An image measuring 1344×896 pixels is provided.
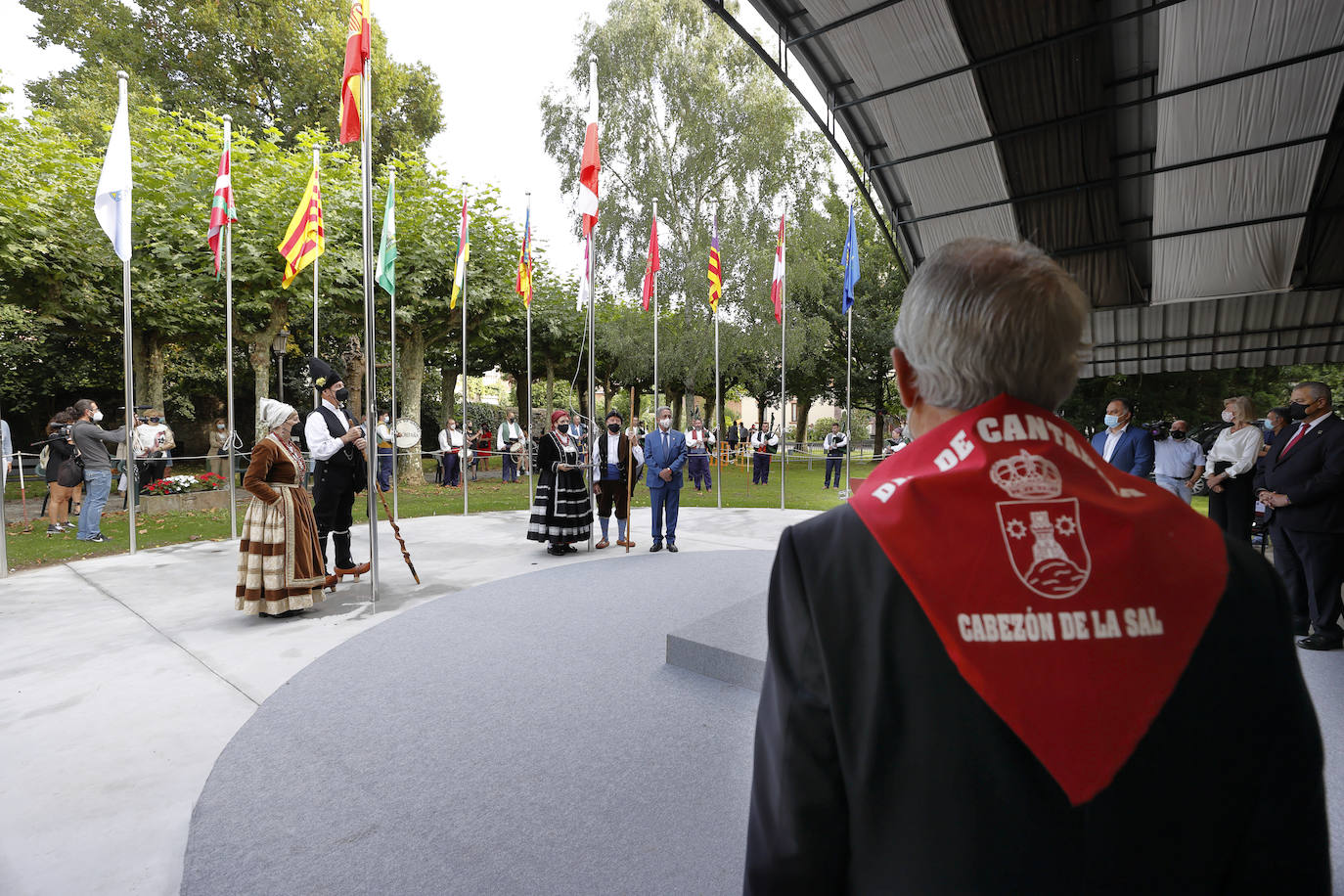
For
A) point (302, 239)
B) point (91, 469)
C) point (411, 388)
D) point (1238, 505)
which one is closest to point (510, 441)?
point (411, 388)

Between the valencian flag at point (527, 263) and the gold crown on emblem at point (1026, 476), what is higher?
the valencian flag at point (527, 263)

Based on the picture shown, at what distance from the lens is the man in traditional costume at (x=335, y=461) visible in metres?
6.20

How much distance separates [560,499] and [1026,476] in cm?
797

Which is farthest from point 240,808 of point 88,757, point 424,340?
point 424,340

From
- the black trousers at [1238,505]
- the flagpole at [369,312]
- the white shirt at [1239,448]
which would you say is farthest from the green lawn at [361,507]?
the flagpole at [369,312]

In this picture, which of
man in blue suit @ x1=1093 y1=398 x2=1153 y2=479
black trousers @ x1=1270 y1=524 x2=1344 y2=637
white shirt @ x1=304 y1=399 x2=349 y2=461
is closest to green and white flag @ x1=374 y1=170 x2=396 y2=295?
white shirt @ x1=304 y1=399 x2=349 y2=461

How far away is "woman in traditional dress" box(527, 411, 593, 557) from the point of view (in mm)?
8547

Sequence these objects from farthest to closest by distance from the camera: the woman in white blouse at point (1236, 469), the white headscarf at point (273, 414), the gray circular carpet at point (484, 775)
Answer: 1. the woman in white blouse at point (1236, 469)
2. the white headscarf at point (273, 414)
3. the gray circular carpet at point (484, 775)

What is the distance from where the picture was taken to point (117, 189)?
7.41 metres

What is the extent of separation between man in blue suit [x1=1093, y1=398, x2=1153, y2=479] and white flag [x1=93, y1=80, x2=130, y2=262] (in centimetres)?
1116

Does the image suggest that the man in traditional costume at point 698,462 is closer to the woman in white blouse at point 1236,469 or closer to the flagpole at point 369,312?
the woman in white blouse at point 1236,469

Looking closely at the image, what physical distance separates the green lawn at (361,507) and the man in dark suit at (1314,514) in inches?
176

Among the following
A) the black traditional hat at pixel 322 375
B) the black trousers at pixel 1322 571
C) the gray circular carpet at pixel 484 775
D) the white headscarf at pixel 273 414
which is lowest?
the gray circular carpet at pixel 484 775

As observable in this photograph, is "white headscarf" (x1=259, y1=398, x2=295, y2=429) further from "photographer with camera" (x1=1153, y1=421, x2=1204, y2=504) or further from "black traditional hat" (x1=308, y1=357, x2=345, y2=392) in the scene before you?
"photographer with camera" (x1=1153, y1=421, x2=1204, y2=504)
